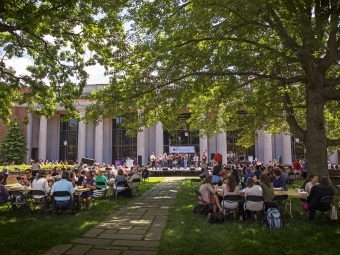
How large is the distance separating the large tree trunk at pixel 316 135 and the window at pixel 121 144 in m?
33.9

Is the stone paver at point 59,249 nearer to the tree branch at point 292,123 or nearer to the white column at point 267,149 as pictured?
the tree branch at point 292,123

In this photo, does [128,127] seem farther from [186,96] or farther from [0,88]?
[0,88]

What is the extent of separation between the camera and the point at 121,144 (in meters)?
45.8

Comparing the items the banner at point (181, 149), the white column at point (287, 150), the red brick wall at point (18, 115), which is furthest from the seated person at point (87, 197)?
the red brick wall at point (18, 115)

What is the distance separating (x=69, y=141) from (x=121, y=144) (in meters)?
8.12

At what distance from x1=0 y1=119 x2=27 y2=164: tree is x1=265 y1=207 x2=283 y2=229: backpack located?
37442 millimetres

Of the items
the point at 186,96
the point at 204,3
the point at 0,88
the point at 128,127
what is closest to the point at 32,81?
the point at 0,88

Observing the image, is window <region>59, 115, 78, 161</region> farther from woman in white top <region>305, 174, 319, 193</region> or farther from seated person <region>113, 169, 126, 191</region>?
woman in white top <region>305, 174, 319, 193</region>

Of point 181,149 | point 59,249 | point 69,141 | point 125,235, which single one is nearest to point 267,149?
point 181,149

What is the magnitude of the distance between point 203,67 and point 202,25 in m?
1.81

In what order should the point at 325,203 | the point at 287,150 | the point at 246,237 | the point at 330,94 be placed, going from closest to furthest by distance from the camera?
1. the point at 246,237
2. the point at 325,203
3. the point at 330,94
4. the point at 287,150

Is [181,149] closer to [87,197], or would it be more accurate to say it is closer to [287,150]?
[287,150]

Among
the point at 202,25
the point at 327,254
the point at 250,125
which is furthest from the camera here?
the point at 250,125

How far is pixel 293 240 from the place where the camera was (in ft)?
21.9
